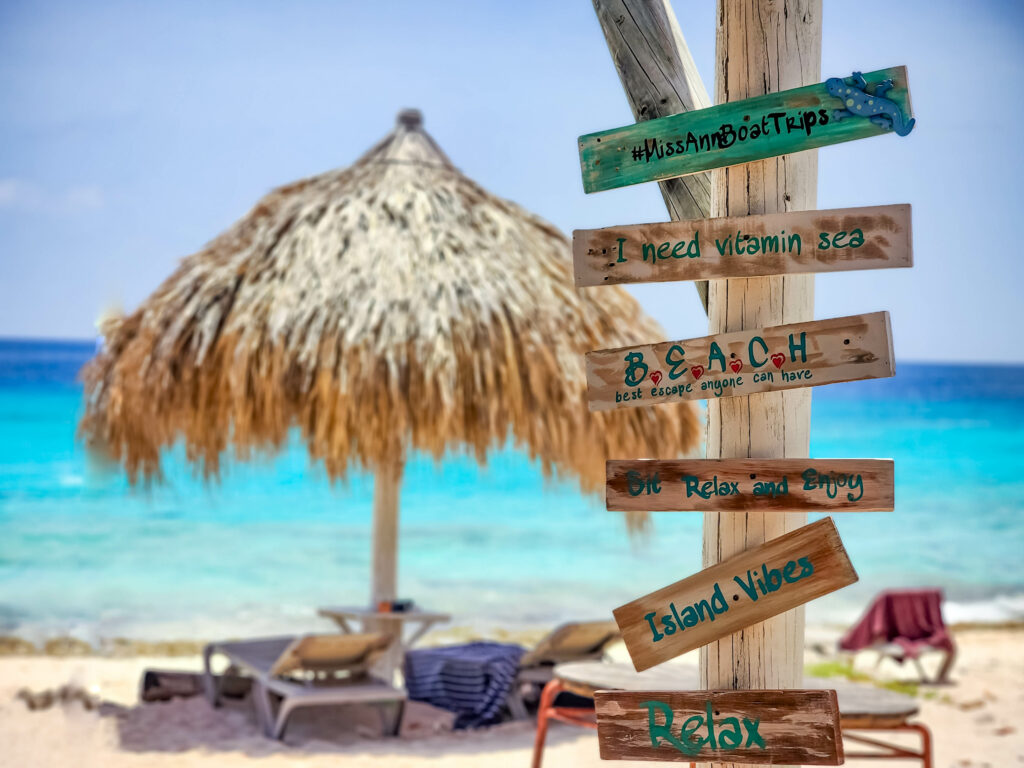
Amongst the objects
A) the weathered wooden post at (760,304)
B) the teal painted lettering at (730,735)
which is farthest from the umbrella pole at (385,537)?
the teal painted lettering at (730,735)

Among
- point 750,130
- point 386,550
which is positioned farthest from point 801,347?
point 386,550

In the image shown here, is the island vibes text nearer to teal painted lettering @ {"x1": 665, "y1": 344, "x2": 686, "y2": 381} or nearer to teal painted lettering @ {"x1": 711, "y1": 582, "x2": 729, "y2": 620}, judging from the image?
teal painted lettering @ {"x1": 711, "y1": 582, "x2": 729, "y2": 620}

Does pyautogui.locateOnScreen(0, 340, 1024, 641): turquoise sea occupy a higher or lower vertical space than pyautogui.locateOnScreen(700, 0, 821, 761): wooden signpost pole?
lower

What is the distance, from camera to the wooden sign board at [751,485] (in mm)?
1767

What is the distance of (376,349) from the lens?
500cm

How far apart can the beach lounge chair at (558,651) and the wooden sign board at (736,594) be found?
3.36 m

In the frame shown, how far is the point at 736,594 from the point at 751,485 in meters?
0.19

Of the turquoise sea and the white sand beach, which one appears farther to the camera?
the turquoise sea

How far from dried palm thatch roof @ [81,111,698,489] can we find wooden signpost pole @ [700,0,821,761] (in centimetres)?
306

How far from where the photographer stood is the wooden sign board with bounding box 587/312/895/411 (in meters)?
1.75

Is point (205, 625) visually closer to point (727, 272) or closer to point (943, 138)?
point (727, 272)

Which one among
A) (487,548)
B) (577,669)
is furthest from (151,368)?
(487,548)

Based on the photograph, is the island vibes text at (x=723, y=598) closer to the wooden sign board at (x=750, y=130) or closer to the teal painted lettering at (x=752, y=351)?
the teal painted lettering at (x=752, y=351)

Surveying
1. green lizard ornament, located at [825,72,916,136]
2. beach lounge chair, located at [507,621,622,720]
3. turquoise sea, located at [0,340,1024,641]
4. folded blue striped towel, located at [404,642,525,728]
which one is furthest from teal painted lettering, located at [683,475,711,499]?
turquoise sea, located at [0,340,1024,641]
